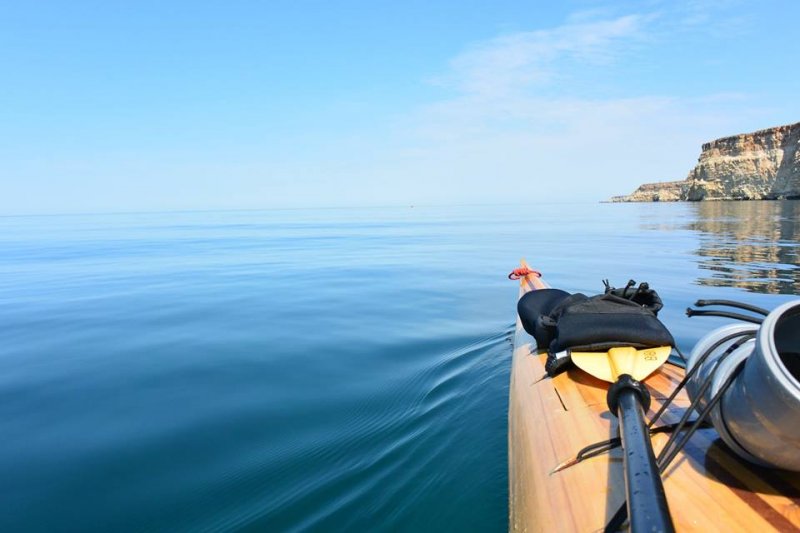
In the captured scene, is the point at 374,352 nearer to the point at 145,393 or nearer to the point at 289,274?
the point at 145,393

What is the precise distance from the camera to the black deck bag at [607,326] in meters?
3.37

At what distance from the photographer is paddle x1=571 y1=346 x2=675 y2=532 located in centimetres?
167

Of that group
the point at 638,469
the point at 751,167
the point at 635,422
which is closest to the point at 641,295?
the point at 635,422

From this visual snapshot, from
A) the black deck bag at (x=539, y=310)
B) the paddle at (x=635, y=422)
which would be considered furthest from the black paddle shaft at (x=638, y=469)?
the black deck bag at (x=539, y=310)

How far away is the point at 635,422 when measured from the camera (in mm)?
2307

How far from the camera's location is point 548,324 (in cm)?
412

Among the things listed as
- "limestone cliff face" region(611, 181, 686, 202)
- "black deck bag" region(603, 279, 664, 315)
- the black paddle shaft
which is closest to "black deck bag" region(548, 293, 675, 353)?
"black deck bag" region(603, 279, 664, 315)

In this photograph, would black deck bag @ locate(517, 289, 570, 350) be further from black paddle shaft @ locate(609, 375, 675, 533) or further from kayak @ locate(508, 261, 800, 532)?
black paddle shaft @ locate(609, 375, 675, 533)

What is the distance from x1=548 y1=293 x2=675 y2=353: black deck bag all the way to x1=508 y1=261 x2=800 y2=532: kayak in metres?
0.26

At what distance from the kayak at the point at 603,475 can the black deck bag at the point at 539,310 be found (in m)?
0.76

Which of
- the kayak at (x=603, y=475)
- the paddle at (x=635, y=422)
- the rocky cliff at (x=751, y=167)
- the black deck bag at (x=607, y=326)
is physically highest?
the rocky cliff at (x=751, y=167)

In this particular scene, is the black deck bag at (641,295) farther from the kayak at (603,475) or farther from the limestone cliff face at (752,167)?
the limestone cliff face at (752,167)

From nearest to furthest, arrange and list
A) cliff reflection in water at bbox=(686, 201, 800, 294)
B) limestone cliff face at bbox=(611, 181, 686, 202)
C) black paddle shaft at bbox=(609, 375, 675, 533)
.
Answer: black paddle shaft at bbox=(609, 375, 675, 533) < cliff reflection in water at bbox=(686, 201, 800, 294) < limestone cliff face at bbox=(611, 181, 686, 202)

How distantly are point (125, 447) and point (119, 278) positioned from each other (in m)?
11.1
